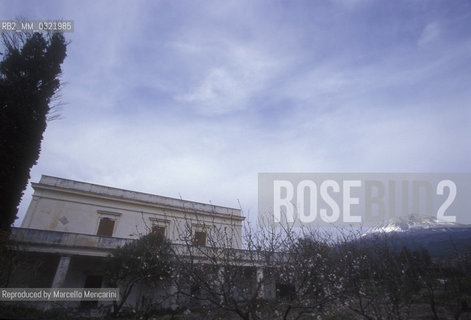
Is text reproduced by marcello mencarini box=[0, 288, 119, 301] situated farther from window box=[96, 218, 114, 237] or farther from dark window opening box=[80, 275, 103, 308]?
window box=[96, 218, 114, 237]

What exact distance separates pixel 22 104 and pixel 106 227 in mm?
8652

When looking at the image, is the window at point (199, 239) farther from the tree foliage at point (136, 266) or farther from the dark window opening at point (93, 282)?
the dark window opening at point (93, 282)

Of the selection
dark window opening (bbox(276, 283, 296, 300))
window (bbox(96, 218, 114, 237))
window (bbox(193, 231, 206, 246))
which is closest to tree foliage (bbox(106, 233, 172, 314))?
window (bbox(193, 231, 206, 246))

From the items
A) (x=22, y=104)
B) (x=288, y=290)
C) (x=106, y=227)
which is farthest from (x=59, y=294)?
(x=288, y=290)

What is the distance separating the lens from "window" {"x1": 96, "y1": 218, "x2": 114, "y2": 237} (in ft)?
54.4

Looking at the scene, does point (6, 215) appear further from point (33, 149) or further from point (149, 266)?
point (149, 266)

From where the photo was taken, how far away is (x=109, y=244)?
13500 millimetres

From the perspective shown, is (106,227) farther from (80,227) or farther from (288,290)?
(288,290)

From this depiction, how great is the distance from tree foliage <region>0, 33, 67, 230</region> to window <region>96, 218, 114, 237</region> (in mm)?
5173

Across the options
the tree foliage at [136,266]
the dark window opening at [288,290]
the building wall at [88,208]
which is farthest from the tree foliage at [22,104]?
the dark window opening at [288,290]

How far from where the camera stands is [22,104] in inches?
502

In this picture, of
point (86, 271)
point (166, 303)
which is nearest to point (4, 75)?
point (86, 271)

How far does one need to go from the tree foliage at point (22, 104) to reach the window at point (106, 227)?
517cm

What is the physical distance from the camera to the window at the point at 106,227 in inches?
653
